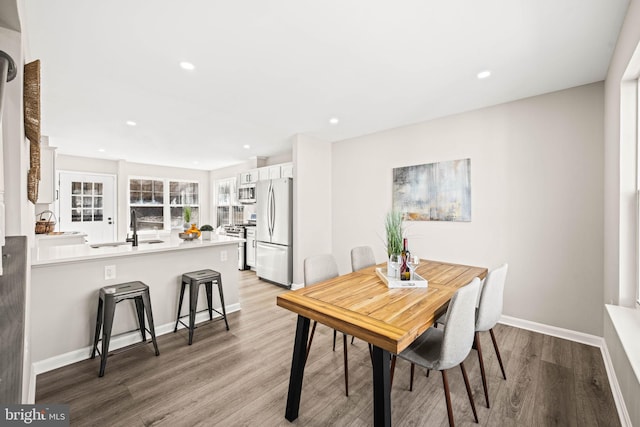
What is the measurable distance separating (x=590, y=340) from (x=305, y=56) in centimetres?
366

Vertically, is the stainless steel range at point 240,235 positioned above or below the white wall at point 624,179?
below

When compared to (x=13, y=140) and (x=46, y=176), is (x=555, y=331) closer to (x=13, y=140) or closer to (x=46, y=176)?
(x=13, y=140)

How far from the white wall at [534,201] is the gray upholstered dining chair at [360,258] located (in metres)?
0.99

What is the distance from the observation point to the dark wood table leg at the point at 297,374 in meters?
1.77

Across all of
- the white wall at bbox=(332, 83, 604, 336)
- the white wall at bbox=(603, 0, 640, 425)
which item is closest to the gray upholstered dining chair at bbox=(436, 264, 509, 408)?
the white wall at bbox=(603, 0, 640, 425)

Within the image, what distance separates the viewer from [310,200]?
15.1 feet

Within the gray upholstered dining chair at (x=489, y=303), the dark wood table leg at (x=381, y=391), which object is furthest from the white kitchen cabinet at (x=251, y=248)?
the dark wood table leg at (x=381, y=391)

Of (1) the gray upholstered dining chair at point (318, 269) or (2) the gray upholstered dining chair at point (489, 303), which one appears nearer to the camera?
(2) the gray upholstered dining chair at point (489, 303)

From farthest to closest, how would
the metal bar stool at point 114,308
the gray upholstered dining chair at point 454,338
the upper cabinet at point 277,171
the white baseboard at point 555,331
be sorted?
the upper cabinet at point 277,171
the white baseboard at point 555,331
the metal bar stool at point 114,308
the gray upholstered dining chair at point 454,338

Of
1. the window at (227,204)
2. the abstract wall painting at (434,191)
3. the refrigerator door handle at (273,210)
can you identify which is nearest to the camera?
the abstract wall painting at (434,191)

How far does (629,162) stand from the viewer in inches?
78.2

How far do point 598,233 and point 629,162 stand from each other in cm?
96

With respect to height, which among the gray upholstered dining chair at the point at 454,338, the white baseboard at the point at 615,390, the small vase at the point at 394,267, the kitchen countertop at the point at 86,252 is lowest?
the white baseboard at the point at 615,390

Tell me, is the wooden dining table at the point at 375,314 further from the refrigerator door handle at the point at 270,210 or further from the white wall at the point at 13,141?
the refrigerator door handle at the point at 270,210
